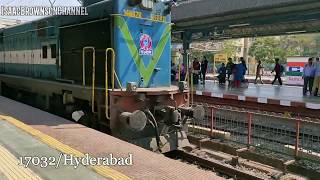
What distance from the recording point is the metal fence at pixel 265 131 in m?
7.75

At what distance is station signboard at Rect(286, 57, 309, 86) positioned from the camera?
2517cm

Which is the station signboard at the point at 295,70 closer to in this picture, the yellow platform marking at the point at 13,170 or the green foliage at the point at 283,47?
the yellow platform marking at the point at 13,170

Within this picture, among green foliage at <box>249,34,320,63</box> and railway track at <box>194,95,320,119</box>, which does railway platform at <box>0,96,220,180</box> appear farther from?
green foliage at <box>249,34,320,63</box>

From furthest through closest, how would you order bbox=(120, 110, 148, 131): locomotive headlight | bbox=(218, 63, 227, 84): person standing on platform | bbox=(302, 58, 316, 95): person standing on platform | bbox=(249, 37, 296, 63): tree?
bbox=(249, 37, 296, 63): tree, bbox=(218, 63, 227, 84): person standing on platform, bbox=(302, 58, 316, 95): person standing on platform, bbox=(120, 110, 148, 131): locomotive headlight

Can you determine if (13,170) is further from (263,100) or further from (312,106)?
(263,100)

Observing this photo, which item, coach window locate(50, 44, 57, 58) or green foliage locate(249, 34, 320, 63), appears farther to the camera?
green foliage locate(249, 34, 320, 63)

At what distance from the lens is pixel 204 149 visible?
339 inches

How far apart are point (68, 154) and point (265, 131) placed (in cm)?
592

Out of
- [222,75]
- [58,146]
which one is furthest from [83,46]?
[222,75]

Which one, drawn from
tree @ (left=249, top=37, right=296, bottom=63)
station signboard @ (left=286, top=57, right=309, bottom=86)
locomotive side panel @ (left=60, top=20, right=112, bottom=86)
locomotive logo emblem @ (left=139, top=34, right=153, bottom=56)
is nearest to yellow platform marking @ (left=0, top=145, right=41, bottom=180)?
locomotive side panel @ (left=60, top=20, right=112, bottom=86)

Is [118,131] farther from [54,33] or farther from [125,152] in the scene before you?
[54,33]

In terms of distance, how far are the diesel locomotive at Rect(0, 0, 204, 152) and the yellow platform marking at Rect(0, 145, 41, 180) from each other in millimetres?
2278

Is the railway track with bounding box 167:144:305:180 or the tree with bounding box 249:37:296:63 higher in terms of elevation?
the tree with bounding box 249:37:296:63

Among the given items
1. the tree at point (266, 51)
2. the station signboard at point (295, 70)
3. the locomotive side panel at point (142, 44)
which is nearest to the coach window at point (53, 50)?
the locomotive side panel at point (142, 44)
